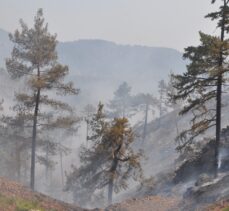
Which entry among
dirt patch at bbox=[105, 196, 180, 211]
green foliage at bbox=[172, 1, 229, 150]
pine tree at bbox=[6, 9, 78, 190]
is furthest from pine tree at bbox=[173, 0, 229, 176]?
pine tree at bbox=[6, 9, 78, 190]

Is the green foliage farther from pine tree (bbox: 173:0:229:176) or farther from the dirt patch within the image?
the dirt patch

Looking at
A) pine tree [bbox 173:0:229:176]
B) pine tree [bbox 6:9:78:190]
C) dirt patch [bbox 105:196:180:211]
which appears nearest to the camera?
pine tree [bbox 173:0:229:176]

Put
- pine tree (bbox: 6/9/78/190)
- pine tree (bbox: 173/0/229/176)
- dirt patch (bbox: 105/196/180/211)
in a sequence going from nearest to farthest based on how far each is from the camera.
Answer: pine tree (bbox: 173/0/229/176) → dirt patch (bbox: 105/196/180/211) → pine tree (bbox: 6/9/78/190)

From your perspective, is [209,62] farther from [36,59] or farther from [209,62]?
[36,59]

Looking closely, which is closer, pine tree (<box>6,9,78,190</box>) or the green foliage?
the green foliage

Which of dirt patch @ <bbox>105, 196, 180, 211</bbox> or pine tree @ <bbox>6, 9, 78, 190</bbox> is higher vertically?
pine tree @ <bbox>6, 9, 78, 190</bbox>

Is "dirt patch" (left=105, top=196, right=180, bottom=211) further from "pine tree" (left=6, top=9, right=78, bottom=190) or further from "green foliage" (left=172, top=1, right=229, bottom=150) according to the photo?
"pine tree" (left=6, top=9, right=78, bottom=190)

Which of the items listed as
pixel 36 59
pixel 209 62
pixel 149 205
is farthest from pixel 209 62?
pixel 36 59

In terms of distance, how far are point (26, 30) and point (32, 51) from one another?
65.7 inches

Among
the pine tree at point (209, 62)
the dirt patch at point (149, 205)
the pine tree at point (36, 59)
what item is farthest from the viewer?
the pine tree at point (36, 59)

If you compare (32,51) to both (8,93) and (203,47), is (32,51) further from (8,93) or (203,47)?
(8,93)

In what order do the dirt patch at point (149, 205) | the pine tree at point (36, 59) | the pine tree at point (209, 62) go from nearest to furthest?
the pine tree at point (209, 62), the dirt patch at point (149, 205), the pine tree at point (36, 59)

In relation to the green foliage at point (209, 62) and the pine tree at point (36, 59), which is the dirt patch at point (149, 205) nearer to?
the green foliage at point (209, 62)

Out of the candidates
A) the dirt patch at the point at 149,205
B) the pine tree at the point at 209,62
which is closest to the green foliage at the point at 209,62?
the pine tree at the point at 209,62
